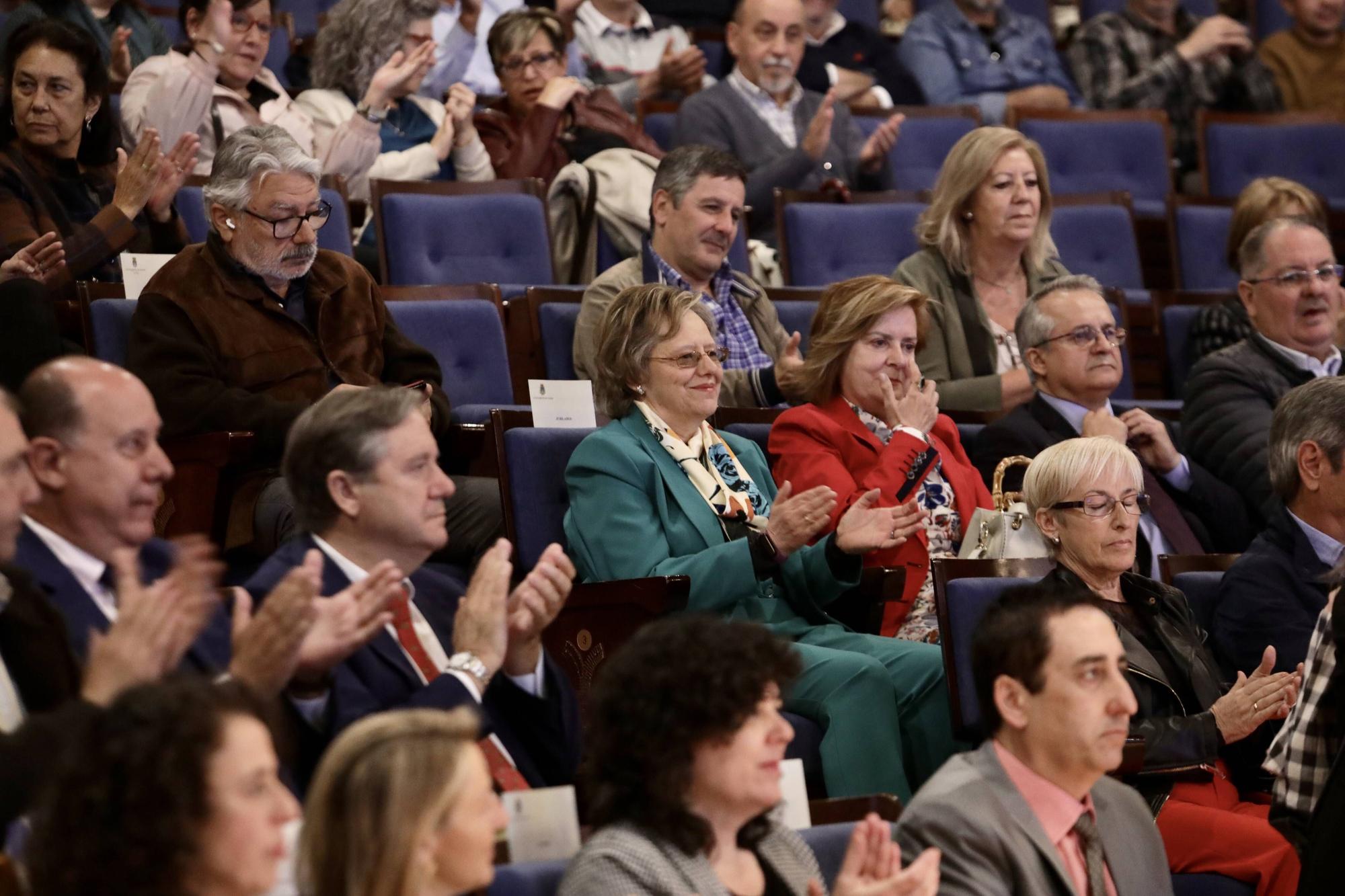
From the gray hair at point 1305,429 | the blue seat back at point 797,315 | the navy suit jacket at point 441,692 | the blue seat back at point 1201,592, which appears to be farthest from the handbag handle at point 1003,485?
the navy suit jacket at point 441,692

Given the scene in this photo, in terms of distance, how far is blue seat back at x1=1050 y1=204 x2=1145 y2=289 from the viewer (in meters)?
5.50

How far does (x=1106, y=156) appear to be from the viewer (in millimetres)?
6336

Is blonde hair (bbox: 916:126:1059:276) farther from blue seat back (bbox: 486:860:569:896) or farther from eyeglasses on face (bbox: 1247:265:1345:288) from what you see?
blue seat back (bbox: 486:860:569:896)

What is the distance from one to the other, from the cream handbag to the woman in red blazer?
0.41 ft

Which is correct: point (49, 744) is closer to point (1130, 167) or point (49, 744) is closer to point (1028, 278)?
point (1028, 278)

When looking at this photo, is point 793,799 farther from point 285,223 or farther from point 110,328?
point 110,328

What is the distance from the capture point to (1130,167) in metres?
6.36

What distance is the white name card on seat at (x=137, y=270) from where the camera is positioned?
3.72 m

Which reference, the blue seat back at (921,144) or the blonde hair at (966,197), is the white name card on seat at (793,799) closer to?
the blonde hair at (966,197)

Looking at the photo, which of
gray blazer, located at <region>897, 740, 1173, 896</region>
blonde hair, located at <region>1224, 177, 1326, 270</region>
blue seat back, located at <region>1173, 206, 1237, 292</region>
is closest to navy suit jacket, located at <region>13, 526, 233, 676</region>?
gray blazer, located at <region>897, 740, 1173, 896</region>

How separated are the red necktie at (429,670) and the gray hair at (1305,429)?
1.69m

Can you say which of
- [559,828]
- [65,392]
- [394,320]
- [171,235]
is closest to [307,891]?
[559,828]

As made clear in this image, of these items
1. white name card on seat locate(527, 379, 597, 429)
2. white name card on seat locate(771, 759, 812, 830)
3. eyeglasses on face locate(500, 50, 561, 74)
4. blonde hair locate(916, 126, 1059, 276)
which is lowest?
white name card on seat locate(771, 759, 812, 830)

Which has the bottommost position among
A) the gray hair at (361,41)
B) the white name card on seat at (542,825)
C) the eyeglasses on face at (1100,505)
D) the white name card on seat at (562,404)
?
the eyeglasses on face at (1100,505)
